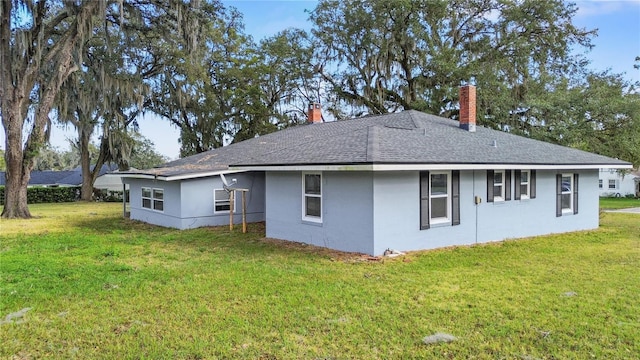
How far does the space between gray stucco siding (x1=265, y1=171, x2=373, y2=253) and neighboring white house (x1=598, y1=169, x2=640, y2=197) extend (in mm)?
41247

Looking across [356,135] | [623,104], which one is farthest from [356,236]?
[623,104]

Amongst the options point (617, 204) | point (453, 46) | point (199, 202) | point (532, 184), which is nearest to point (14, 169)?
point (199, 202)

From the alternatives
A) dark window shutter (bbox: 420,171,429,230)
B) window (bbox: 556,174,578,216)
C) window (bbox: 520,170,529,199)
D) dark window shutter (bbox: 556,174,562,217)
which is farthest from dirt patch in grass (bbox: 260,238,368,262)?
window (bbox: 556,174,578,216)

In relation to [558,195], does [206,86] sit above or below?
above

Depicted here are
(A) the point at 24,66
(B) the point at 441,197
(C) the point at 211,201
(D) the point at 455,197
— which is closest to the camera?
(B) the point at 441,197

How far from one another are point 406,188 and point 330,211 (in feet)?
5.95

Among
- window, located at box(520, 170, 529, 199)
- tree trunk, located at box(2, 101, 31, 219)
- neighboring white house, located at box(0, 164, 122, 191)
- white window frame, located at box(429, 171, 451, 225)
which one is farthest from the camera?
neighboring white house, located at box(0, 164, 122, 191)

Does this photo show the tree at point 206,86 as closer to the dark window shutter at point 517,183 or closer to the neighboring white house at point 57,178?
the neighboring white house at point 57,178

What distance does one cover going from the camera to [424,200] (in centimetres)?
918

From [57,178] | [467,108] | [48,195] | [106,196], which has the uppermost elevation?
[467,108]

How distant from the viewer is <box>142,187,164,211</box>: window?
1479 centimetres

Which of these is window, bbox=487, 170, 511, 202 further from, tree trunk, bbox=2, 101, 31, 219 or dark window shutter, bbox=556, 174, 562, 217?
tree trunk, bbox=2, 101, 31, 219

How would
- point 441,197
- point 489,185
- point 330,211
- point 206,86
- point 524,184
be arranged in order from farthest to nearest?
1. point 206,86
2. point 524,184
3. point 489,185
4. point 441,197
5. point 330,211

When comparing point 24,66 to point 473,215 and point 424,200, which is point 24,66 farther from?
point 473,215
